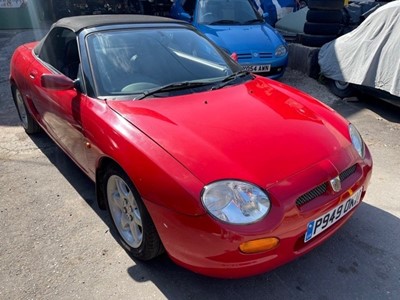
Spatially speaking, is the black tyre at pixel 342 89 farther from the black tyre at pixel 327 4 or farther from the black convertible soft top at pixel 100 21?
the black convertible soft top at pixel 100 21

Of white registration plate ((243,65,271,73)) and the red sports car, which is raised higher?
the red sports car

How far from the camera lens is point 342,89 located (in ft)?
17.8

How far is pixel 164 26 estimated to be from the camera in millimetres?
3141

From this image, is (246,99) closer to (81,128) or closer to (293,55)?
(81,128)

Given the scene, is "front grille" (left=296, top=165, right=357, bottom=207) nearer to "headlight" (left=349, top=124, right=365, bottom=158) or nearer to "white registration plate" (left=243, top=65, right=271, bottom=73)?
"headlight" (left=349, top=124, right=365, bottom=158)

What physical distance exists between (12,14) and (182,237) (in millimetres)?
11851

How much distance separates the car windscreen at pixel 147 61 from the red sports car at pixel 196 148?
0.4 inches

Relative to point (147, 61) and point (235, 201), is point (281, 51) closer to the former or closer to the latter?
point (147, 61)

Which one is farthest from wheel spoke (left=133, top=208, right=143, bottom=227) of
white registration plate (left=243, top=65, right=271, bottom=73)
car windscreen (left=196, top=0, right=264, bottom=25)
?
car windscreen (left=196, top=0, right=264, bottom=25)

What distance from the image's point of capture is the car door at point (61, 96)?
267 cm

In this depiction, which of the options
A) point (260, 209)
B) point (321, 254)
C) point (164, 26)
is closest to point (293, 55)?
point (164, 26)

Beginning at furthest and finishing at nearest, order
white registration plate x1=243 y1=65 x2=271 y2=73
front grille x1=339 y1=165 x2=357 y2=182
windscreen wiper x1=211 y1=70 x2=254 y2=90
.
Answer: white registration plate x1=243 y1=65 x2=271 y2=73, windscreen wiper x1=211 y1=70 x2=254 y2=90, front grille x1=339 y1=165 x2=357 y2=182

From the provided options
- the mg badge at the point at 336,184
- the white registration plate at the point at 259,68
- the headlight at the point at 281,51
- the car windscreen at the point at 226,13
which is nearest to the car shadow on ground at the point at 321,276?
the mg badge at the point at 336,184

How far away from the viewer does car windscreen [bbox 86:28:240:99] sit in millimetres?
2574
